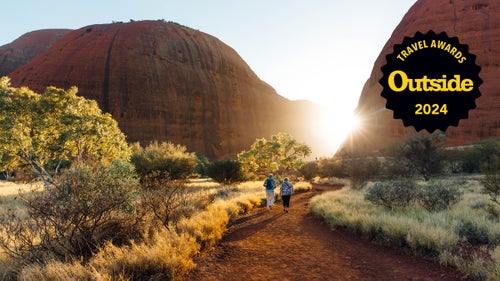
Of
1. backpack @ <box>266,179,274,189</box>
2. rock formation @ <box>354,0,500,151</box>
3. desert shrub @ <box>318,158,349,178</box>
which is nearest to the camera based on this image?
backpack @ <box>266,179,274,189</box>

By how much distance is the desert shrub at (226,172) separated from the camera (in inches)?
1120

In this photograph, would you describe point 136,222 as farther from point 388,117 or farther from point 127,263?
point 388,117

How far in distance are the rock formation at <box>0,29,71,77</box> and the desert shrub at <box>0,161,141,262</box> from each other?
9455 centimetres

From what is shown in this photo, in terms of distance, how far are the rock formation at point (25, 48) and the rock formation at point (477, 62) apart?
9779 centimetres

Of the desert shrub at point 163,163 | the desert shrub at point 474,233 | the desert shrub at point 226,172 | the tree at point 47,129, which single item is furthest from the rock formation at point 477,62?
the tree at point 47,129

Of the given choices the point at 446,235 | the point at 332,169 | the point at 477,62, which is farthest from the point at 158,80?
the point at 477,62

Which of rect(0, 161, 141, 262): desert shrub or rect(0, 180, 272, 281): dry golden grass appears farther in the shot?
rect(0, 161, 141, 262): desert shrub

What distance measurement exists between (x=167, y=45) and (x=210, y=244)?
214ft

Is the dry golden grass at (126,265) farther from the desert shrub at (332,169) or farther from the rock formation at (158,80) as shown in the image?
the rock formation at (158,80)

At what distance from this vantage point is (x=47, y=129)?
13.2 meters

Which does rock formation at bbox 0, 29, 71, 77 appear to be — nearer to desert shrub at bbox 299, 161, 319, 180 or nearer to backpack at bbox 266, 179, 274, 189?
desert shrub at bbox 299, 161, 319, 180

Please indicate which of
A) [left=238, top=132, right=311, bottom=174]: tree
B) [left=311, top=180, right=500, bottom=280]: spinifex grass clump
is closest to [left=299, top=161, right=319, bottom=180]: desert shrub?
[left=238, top=132, right=311, bottom=174]: tree

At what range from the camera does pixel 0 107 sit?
1198 cm

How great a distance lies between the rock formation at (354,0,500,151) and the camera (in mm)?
51594
